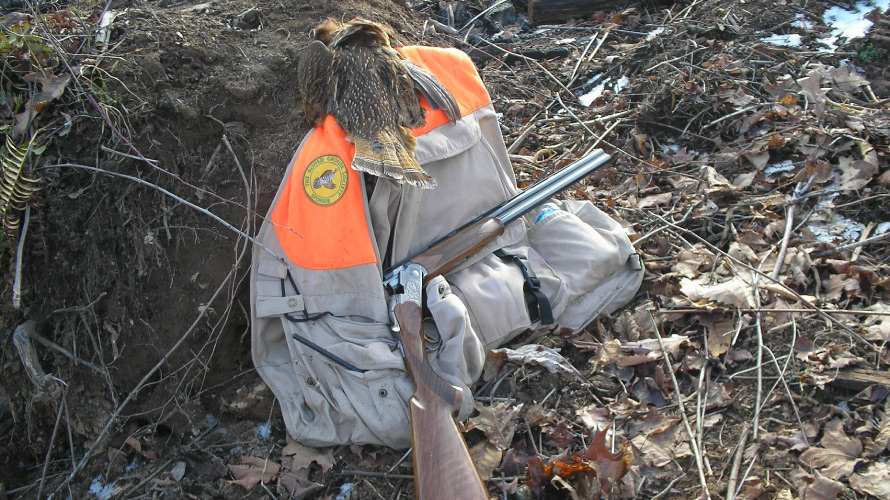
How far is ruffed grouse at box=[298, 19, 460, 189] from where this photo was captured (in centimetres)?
320

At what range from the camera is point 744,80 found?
5.14 metres

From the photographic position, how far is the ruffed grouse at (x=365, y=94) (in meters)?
3.20

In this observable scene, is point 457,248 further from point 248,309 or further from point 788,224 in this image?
point 788,224

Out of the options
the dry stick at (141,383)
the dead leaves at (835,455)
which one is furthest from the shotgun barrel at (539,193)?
the dead leaves at (835,455)

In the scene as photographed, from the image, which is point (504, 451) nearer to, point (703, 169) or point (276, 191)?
point (276, 191)

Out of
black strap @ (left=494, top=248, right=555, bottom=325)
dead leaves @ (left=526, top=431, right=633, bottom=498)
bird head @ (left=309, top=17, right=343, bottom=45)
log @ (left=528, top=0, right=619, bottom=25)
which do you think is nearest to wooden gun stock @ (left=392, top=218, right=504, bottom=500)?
black strap @ (left=494, top=248, right=555, bottom=325)

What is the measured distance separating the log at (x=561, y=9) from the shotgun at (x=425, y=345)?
13.2 feet

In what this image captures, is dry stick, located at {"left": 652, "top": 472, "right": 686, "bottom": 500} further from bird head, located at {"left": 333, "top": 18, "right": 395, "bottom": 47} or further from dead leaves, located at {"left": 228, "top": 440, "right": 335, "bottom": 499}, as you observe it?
A: bird head, located at {"left": 333, "top": 18, "right": 395, "bottom": 47}

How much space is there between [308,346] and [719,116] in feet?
12.7

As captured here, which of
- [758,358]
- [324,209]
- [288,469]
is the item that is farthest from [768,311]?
[288,469]

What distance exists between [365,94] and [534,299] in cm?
157

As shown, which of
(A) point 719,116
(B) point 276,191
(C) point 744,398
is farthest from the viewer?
(A) point 719,116

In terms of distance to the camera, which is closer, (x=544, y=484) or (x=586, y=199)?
(x=544, y=484)

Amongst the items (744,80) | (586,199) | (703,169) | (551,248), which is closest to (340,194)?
(551,248)
